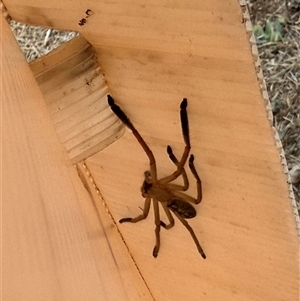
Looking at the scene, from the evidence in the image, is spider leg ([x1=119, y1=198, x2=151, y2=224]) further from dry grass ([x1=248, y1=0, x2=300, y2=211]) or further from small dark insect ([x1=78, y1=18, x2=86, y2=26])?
dry grass ([x1=248, y1=0, x2=300, y2=211])

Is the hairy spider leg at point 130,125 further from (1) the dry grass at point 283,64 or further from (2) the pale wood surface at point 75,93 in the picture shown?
(1) the dry grass at point 283,64

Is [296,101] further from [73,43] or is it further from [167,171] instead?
[73,43]

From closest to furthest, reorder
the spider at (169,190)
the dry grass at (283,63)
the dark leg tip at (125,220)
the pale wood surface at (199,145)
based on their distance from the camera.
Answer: the pale wood surface at (199,145) < the spider at (169,190) < the dark leg tip at (125,220) < the dry grass at (283,63)

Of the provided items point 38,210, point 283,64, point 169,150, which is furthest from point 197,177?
point 283,64

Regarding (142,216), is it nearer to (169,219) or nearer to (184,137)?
(169,219)

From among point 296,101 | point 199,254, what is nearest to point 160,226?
point 199,254

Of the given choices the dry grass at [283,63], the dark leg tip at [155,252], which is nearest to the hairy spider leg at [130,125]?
the dark leg tip at [155,252]
